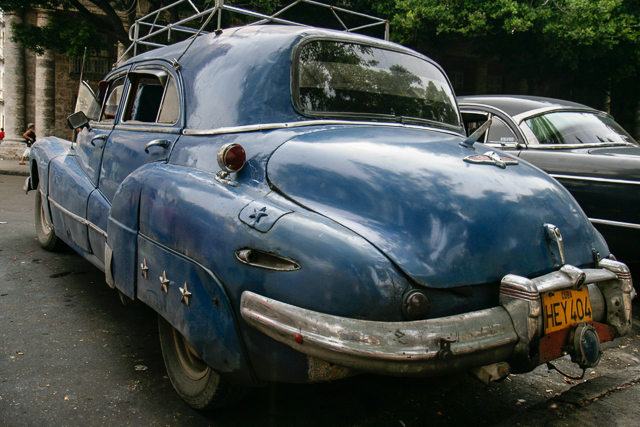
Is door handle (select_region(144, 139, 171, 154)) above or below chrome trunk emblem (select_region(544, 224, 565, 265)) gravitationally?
above

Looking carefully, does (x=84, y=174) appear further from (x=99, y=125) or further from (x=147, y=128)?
(x=147, y=128)

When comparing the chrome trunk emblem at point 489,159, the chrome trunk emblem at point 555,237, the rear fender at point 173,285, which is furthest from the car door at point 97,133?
the chrome trunk emblem at point 555,237

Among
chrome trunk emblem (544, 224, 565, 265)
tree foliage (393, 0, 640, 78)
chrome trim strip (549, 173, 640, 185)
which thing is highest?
tree foliage (393, 0, 640, 78)

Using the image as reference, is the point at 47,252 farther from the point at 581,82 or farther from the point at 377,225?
the point at 581,82

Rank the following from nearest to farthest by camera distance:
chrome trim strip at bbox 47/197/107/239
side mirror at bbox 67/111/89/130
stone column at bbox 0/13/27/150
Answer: chrome trim strip at bbox 47/197/107/239 → side mirror at bbox 67/111/89/130 → stone column at bbox 0/13/27/150

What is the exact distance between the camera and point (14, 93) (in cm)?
2044

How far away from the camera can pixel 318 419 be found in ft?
7.89

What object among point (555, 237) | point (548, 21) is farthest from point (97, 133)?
point (548, 21)

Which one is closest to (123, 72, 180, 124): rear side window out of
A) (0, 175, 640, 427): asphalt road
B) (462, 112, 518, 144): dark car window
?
(0, 175, 640, 427): asphalt road

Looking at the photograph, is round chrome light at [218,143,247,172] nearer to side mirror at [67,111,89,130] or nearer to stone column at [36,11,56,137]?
side mirror at [67,111,89,130]

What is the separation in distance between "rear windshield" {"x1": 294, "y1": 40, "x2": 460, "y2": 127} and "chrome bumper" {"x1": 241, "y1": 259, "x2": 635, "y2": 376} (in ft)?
3.89

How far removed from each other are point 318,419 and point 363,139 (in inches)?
51.6

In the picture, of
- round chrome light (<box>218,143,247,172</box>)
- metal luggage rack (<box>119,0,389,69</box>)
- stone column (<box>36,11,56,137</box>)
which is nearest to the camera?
round chrome light (<box>218,143,247,172</box>)

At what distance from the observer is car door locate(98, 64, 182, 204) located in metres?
2.93
